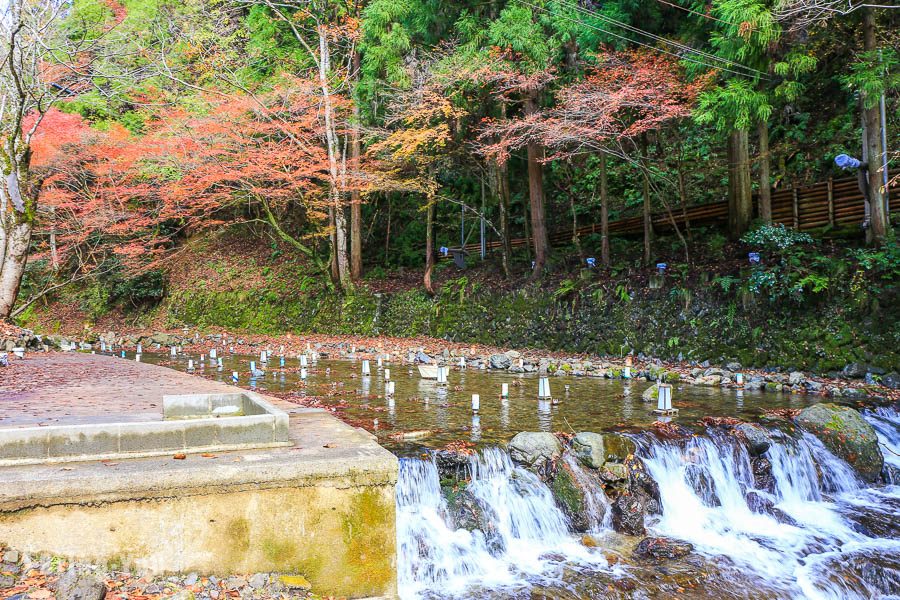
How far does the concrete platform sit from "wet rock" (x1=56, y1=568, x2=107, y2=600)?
198 millimetres

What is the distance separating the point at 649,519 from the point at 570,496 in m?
0.87

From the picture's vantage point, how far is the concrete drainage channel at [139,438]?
3.45 metres

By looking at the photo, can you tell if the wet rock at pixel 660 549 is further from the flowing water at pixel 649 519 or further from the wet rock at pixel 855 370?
the wet rock at pixel 855 370

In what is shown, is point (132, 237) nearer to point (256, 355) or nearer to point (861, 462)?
point (256, 355)

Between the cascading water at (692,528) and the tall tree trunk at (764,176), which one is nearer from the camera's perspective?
the cascading water at (692,528)

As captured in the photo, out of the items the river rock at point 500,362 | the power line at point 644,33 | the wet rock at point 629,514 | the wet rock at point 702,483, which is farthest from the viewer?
the river rock at point 500,362

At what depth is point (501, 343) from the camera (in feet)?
52.3

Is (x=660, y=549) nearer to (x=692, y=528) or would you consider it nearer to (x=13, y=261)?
(x=692, y=528)

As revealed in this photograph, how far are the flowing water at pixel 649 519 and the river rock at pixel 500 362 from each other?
169 inches

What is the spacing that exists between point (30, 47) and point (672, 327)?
14840 millimetres

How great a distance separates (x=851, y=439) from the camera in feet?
23.2

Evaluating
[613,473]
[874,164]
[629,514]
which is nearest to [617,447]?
[613,473]

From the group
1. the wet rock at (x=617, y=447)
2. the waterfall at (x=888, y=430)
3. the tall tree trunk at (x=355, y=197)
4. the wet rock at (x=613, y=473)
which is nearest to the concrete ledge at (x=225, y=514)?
the wet rock at (x=613, y=473)

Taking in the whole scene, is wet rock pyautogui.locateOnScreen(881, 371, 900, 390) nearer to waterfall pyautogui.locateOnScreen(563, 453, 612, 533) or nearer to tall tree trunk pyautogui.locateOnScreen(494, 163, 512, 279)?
A: waterfall pyautogui.locateOnScreen(563, 453, 612, 533)
